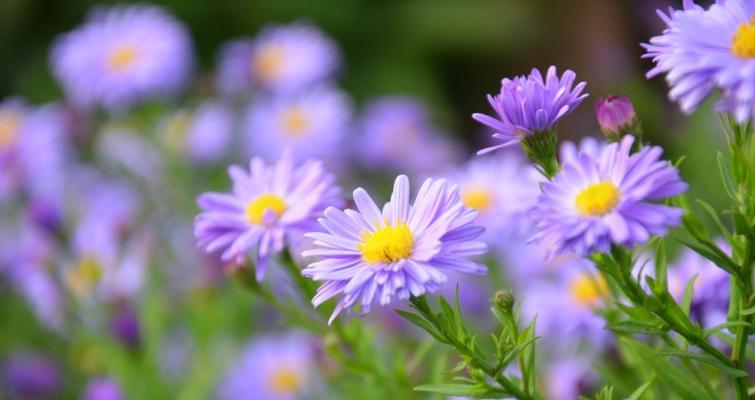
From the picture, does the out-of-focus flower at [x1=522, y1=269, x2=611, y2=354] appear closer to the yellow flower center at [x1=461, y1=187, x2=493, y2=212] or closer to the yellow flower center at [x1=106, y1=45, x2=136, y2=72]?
the yellow flower center at [x1=461, y1=187, x2=493, y2=212]

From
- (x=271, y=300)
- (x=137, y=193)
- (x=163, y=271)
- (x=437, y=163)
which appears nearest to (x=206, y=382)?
(x=163, y=271)

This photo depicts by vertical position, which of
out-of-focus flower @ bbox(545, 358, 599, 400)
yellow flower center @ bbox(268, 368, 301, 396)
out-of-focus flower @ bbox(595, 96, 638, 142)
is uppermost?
yellow flower center @ bbox(268, 368, 301, 396)

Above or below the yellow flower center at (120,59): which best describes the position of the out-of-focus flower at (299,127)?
below

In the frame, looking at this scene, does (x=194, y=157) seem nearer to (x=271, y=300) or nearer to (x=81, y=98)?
(x=81, y=98)

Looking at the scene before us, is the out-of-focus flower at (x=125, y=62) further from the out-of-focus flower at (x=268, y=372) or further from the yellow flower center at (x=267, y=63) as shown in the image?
the out-of-focus flower at (x=268, y=372)

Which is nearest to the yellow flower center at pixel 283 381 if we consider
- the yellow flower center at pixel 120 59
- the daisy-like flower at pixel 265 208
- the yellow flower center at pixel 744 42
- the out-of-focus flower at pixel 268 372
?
the out-of-focus flower at pixel 268 372

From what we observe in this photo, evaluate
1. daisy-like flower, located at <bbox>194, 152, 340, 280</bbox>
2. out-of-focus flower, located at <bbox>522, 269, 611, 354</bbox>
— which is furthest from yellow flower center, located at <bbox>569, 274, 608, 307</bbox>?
daisy-like flower, located at <bbox>194, 152, 340, 280</bbox>
